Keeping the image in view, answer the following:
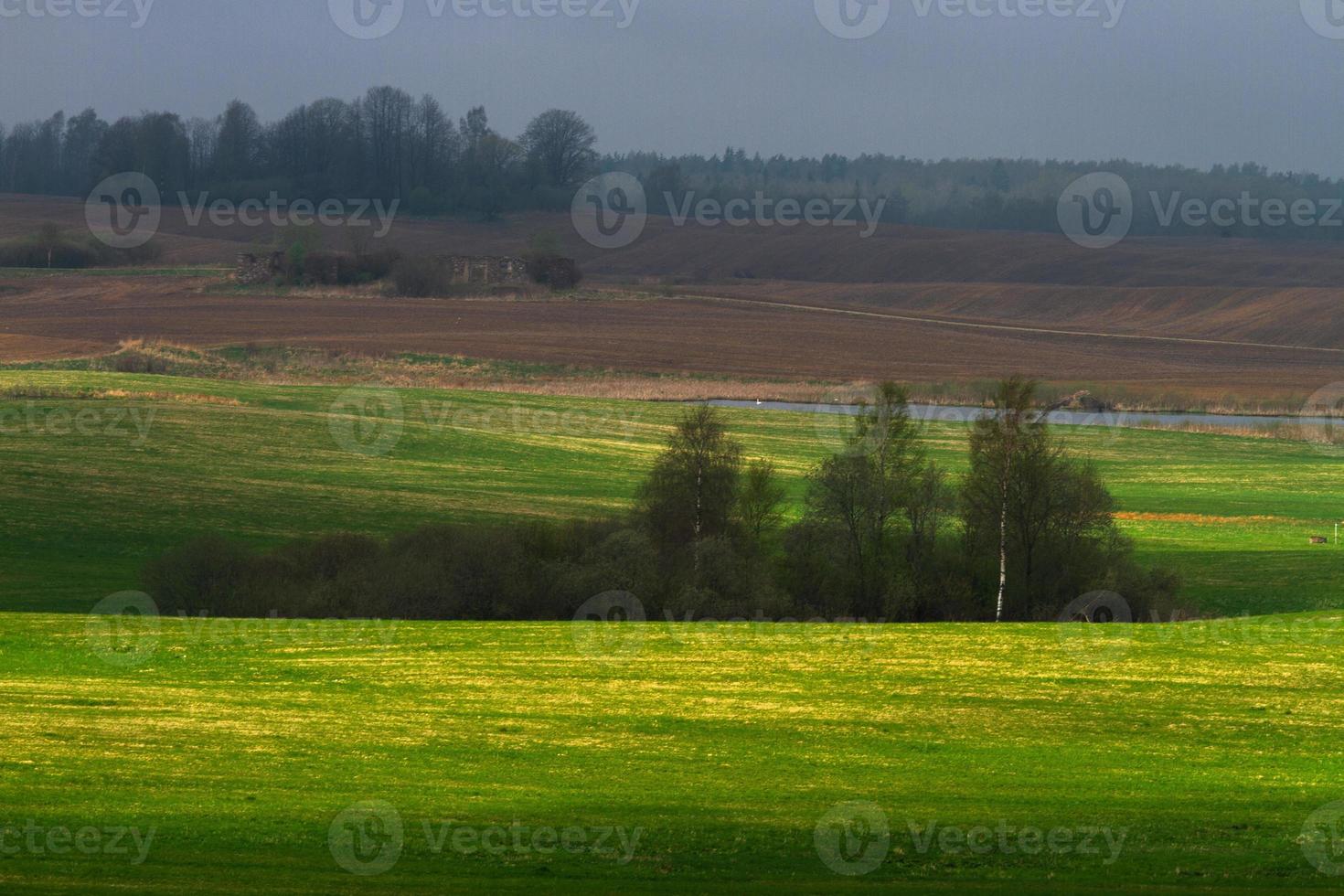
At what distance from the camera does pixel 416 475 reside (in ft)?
141

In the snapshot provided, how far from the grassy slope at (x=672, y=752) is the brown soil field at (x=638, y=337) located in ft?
170

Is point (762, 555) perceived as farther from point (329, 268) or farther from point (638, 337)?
point (329, 268)

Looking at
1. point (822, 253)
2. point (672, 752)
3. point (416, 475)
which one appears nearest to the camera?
point (672, 752)

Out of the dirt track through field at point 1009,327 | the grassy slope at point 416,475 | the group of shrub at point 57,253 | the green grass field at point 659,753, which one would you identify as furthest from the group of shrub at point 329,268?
the green grass field at point 659,753

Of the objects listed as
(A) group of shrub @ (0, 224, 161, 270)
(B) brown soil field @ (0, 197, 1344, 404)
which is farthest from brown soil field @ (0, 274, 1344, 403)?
(A) group of shrub @ (0, 224, 161, 270)

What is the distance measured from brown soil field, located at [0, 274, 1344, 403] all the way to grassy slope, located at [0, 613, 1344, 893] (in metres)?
51.9

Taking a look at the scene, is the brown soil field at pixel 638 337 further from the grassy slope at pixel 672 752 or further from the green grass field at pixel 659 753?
the grassy slope at pixel 672 752

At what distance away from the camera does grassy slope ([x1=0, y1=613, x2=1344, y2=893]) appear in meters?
9.96

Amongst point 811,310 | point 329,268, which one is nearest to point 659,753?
point 329,268

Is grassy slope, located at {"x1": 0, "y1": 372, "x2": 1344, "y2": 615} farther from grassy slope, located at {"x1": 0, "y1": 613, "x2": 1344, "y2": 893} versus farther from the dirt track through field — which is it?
the dirt track through field

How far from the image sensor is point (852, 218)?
161m

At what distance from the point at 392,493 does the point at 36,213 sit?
3926 inches

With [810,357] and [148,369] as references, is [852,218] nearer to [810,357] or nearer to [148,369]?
[810,357]

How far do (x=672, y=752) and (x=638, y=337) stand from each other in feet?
223
